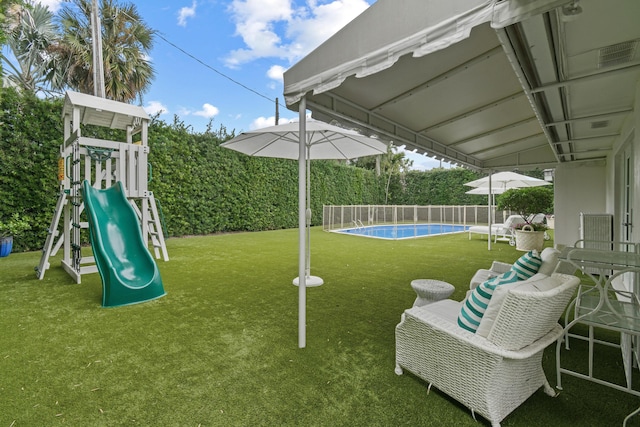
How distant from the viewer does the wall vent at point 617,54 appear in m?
1.88

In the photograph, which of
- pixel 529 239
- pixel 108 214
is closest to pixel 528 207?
pixel 529 239

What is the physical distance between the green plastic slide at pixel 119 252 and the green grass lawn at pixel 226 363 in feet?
0.60

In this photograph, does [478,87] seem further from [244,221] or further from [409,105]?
[244,221]

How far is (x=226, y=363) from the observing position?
2.33 metres

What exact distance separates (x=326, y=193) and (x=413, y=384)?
12.8 meters

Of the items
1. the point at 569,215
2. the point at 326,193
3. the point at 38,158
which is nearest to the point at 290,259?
the point at 38,158

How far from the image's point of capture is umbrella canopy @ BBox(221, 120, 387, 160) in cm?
457

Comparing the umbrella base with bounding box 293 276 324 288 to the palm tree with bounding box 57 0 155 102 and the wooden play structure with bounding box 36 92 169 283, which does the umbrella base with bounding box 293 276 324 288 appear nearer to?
the wooden play structure with bounding box 36 92 169 283

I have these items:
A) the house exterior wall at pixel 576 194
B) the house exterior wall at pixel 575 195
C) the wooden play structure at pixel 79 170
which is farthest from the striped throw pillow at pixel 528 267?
the house exterior wall at pixel 575 195

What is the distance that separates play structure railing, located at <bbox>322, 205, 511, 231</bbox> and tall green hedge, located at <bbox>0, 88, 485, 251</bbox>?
1.22 m

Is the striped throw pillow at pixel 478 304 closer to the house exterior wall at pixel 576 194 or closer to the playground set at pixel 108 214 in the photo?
the playground set at pixel 108 214

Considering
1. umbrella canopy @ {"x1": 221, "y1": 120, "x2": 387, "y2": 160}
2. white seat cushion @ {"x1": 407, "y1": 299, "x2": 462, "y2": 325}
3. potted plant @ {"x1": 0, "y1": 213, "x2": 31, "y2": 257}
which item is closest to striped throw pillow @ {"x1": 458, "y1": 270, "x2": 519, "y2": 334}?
white seat cushion @ {"x1": 407, "y1": 299, "x2": 462, "y2": 325}

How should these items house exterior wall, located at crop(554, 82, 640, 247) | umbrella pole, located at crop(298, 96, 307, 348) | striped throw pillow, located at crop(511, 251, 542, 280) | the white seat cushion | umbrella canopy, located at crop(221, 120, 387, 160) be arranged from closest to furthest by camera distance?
striped throw pillow, located at crop(511, 251, 542, 280) < the white seat cushion < umbrella pole, located at crop(298, 96, 307, 348) < umbrella canopy, located at crop(221, 120, 387, 160) < house exterior wall, located at crop(554, 82, 640, 247)

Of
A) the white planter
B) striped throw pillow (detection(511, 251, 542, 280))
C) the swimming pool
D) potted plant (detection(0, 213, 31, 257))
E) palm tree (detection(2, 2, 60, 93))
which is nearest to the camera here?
striped throw pillow (detection(511, 251, 542, 280))
